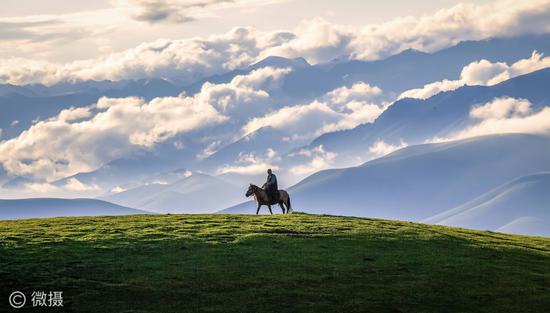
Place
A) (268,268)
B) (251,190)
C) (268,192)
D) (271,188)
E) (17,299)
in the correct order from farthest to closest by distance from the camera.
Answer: (251,190)
(268,192)
(271,188)
(268,268)
(17,299)

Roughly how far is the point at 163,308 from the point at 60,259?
11286 mm

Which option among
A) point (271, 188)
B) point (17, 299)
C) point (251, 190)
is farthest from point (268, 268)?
point (251, 190)

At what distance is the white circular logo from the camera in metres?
41.1

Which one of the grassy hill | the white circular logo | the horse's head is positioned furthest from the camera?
the horse's head

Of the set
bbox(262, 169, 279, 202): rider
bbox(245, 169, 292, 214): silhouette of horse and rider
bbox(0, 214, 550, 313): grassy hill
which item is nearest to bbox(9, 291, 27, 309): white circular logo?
bbox(0, 214, 550, 313): grassy hill

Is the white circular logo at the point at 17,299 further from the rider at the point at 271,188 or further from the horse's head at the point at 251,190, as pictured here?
the rider at the point at 271,188

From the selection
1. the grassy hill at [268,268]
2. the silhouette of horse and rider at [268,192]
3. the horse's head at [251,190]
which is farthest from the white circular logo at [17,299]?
the silhouette of horse and rider at [268,192]

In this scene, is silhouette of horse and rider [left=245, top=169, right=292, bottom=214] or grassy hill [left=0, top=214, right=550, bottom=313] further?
silhouette of horse and rider [left=245, top=169, right=292, bottom=214]

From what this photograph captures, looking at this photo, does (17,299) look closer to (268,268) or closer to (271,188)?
(268,268)

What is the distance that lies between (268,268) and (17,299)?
47.2ft

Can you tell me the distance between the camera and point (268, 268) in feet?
161

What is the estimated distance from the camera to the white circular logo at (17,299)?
1617 inches

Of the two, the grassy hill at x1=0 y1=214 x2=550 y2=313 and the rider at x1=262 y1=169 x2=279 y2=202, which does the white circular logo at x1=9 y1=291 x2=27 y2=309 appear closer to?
the grassy hill at x1=0 y1=214 x2=550 y2=313

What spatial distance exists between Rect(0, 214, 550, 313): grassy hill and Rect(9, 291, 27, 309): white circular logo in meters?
0.39
